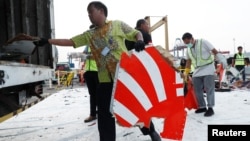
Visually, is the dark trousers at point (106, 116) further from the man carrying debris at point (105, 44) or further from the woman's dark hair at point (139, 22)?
the woman's dark hair at point (139, 22)

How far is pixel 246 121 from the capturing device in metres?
5.00

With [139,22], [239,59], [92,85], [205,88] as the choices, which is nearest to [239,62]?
[239,59]

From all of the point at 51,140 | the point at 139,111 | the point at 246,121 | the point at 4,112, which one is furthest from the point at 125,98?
the point at 246,121

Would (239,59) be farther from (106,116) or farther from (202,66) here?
(106,116)

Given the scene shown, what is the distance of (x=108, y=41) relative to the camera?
3.10m

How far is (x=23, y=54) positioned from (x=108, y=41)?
5.39 ft

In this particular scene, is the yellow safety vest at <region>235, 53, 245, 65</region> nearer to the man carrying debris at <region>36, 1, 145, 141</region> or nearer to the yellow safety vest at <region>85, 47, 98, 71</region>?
the yellow safety vest at <region>85, 47, 98, 71</region>

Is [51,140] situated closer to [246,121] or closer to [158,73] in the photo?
[158,73]

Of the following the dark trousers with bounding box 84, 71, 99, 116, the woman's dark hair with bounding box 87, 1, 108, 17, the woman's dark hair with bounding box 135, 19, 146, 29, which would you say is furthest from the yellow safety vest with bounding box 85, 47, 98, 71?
the woman's dark hair with bounding box 87, 1, 108, 17

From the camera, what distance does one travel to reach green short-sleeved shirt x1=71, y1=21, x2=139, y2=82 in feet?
10.2

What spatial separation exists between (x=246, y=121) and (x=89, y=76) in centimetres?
260

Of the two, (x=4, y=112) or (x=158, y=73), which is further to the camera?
(x=4, y=112)

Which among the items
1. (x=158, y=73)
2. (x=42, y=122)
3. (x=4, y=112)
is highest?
(x=158, y=73)

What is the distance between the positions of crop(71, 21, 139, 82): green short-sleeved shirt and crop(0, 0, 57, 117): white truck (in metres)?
0.71
